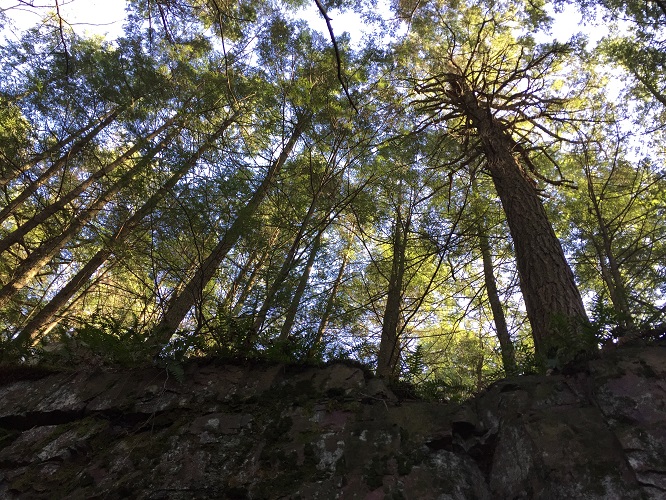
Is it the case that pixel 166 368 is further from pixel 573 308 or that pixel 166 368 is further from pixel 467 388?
pixel 573 308

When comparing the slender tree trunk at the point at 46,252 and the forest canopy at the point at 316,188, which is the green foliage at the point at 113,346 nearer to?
the forest canopy at the point at 316,188

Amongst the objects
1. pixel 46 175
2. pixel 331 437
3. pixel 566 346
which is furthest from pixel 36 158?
pixel 566 346

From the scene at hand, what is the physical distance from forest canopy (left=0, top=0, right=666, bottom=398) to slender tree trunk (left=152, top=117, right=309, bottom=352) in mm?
39

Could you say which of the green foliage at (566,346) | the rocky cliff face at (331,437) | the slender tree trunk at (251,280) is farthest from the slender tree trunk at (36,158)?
the green foliage at (566,346)

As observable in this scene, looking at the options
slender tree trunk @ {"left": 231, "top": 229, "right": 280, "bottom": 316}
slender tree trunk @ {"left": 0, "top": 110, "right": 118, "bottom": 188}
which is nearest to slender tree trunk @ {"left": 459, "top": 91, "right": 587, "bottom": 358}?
slender tree trunk @ {"left": 231, "top": 229, "right": 280, "bottom": 316}

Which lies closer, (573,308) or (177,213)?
(573,308)

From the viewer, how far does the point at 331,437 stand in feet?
9.05

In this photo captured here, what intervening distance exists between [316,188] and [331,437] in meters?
4.36

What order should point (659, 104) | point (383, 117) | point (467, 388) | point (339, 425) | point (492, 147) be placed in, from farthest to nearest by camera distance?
point (659, 104) → point (383, 117) → point (492, 147) → point (467, 388) → point (339, 425)

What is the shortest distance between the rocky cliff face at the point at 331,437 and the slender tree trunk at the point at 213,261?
475mm

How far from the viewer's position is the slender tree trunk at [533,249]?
3947mm

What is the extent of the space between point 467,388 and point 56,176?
34.5ft

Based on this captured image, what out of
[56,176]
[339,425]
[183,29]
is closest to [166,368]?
[339,425]

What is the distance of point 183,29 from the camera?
794cm
